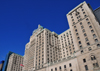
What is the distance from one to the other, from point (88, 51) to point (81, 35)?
1138 cm

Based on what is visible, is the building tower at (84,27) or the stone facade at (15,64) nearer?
the building tower at (84,27)

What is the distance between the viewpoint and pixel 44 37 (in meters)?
81.8

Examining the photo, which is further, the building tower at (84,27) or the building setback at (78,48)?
the building tower at (84,27)

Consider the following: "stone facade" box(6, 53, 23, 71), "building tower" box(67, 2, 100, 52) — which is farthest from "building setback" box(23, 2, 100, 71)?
"stone facade" box(6, 53, 23, 71)

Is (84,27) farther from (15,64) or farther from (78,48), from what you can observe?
(15,64)

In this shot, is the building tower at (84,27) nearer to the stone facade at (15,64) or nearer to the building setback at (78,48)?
the building setback at (78,48)

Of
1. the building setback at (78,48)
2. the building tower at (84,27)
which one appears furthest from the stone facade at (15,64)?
the building tower at (84,27)

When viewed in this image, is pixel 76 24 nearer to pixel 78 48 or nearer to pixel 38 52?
pixel 78 48

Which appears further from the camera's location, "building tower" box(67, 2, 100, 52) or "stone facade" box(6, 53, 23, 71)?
"stone facade" box(6, 53, 23, 71)

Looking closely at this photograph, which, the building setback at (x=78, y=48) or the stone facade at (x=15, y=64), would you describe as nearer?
the building setback at (x=78, y=48)

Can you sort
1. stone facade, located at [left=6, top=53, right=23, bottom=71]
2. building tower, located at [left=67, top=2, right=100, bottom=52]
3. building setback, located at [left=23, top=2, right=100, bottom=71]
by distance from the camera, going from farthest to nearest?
stone facade, located at [left=6, top=53, right=23, bottom=71] < building tower, located at [left=67, top=2, right=100, bottom=52] < building setback, located at [left=23, top=2, right=100, bottom=71]

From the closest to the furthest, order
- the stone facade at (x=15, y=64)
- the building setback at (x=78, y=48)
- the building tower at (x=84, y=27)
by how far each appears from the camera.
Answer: the building setback at (x=78, y=48) < the building tower at (x=84, y=27) < the stone facade at (x=15, y=64)

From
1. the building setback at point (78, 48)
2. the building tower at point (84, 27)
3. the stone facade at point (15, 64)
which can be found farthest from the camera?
the stone facade at point (15, 64)

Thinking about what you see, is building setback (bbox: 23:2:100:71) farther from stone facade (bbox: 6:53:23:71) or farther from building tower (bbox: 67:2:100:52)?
stone facade (bbox: 6:53:23:71)
